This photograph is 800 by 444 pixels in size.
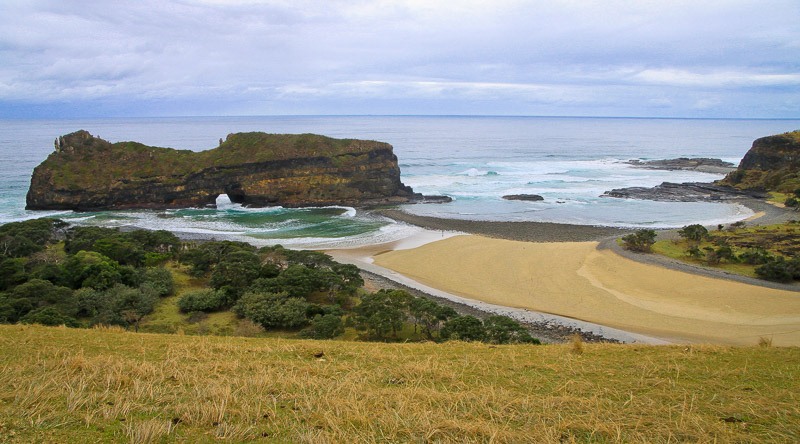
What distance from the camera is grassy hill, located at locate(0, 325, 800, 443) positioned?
6.41 m

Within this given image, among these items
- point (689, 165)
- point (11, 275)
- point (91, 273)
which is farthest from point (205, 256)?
point (689, 165)

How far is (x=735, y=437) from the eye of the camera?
636 centimetres

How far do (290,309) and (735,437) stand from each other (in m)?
17.4

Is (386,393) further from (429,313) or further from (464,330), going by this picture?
(429,313)

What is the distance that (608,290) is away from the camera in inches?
1110

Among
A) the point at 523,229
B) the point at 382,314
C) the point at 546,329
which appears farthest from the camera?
the point at 523,229

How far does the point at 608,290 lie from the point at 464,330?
13804 millimetres

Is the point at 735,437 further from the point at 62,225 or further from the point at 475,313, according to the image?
the point at 62,225

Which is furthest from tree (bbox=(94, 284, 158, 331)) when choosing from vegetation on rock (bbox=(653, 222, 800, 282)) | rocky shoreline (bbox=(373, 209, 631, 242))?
vegetation on rock (bbox=(653, 222, 800, 282))

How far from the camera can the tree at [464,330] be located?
58.8 ft

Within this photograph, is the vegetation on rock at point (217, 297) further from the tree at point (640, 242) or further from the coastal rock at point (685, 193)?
the coastal rock at point (685, 193)

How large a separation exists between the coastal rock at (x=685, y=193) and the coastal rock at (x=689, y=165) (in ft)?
89.5

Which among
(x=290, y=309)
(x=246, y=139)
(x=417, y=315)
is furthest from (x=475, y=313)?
(x=246, y=139)

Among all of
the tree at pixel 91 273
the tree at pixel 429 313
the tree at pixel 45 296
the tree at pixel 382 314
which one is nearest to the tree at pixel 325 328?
the tree at pixel 382 314
